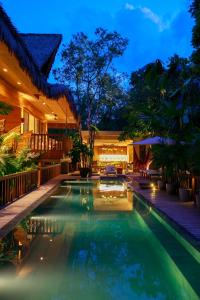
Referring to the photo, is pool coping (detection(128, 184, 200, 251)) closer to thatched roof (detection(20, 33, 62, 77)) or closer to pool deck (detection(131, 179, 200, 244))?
pool deck (detection(131, 179, 200, 244))

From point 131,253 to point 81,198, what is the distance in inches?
248

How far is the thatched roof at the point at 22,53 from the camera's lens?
288 inches

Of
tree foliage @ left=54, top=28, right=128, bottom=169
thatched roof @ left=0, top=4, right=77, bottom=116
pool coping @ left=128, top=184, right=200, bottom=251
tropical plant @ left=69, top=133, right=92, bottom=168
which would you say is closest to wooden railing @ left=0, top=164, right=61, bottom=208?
thatched roof @ left=0, top=4, right=77, bottom=116

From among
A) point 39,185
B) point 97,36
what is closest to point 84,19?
point 97,36

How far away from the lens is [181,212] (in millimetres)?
7586

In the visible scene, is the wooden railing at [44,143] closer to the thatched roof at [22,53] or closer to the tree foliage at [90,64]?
the thatched roof at [22,53]

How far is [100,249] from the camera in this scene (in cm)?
555

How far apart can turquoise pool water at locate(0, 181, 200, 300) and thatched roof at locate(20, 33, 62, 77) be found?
13250mm

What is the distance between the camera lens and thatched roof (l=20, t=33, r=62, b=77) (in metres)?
19.9

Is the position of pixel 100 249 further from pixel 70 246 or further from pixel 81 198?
pixel 81 198

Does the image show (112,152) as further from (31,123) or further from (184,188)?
(184,188)

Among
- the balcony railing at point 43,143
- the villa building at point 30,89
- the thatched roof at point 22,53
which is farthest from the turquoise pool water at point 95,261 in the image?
the balcony railing at point 43,143

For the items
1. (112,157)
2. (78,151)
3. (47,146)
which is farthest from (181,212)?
(112,157)

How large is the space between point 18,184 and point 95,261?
18.7ft
